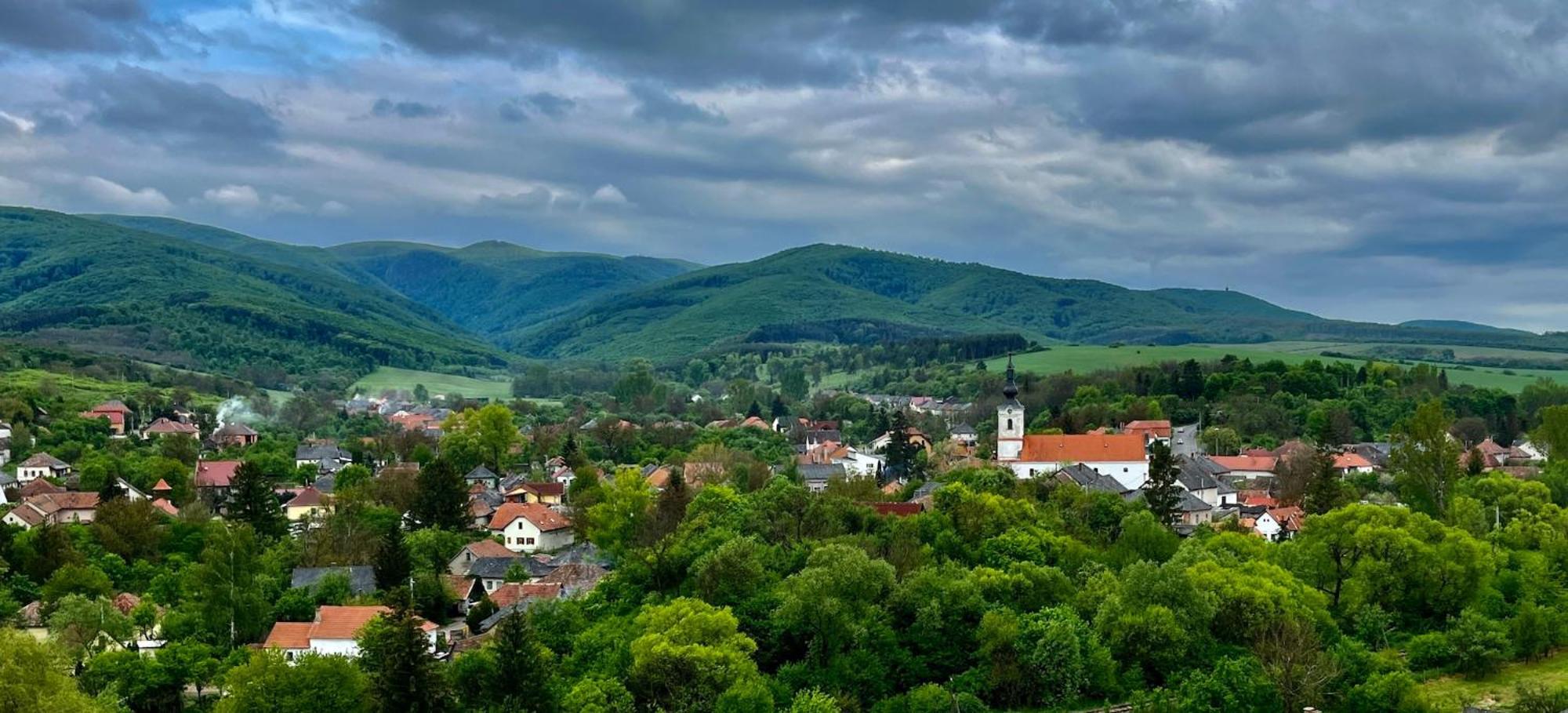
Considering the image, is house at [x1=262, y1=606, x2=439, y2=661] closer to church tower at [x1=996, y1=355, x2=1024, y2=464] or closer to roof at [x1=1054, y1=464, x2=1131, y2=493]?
roof at [x1=1054, y1=464, x2=1131, y2=493]

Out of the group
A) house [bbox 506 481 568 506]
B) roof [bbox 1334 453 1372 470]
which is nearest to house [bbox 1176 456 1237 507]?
roof [bbox 1334 453 1372 470]

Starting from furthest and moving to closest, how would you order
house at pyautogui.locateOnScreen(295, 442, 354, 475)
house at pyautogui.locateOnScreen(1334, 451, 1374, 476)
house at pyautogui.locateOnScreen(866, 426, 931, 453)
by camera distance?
1. house at pyautogui.locateOnScreen(866, 426, 931, 453)
2. house at pyautogui.locateOnScreen(295, 442, 354, 475)
3. house at pyautogui.locateOnScreen(1334, 451, 1374, 476)

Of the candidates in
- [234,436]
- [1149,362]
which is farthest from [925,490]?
[1149,362]

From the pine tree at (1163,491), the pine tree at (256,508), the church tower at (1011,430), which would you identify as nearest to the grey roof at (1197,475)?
the pine tree at (1163,491)

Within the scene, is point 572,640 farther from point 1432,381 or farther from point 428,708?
point 1432,381

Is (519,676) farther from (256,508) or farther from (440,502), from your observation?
(256,508)

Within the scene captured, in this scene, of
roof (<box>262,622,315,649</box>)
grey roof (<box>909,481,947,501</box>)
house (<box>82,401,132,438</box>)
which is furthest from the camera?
house (<box>82,401,132,438</box>)

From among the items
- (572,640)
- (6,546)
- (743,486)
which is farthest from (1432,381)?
(6,546)
